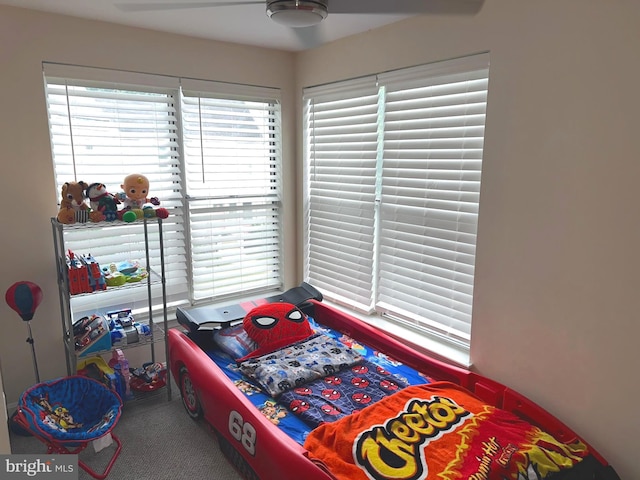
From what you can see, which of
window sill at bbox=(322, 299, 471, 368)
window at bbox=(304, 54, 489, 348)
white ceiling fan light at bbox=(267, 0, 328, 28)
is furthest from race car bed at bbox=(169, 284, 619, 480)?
white ceiling fan light at bbox=(267, 0, 328, 28)

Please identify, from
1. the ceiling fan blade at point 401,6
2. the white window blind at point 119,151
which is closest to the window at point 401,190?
the ceiling fan blade at point 401,6

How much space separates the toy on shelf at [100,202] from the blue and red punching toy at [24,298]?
19.3 inches

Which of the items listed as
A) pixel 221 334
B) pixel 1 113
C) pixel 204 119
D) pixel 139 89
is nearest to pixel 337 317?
pixel 221 334

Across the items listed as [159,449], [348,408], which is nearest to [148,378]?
[159,449]

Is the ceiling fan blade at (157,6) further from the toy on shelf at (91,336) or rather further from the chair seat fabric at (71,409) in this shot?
the chair seat fabric at (71,409)

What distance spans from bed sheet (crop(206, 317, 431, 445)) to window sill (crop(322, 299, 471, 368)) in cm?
18

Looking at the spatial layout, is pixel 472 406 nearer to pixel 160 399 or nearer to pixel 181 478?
pixel 181 478

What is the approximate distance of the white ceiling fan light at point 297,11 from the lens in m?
1.42

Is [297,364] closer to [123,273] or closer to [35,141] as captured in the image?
[123,273]

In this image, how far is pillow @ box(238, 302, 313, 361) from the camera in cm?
261

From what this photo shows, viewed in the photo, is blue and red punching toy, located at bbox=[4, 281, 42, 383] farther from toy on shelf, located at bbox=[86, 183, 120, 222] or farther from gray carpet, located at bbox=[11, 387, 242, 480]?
gray carpet, located at bbox=[11, 387, 242, 480]

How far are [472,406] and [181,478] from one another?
144 centimetres

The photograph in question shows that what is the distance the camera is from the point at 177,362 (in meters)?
2.61

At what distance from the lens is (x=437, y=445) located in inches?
67.9
